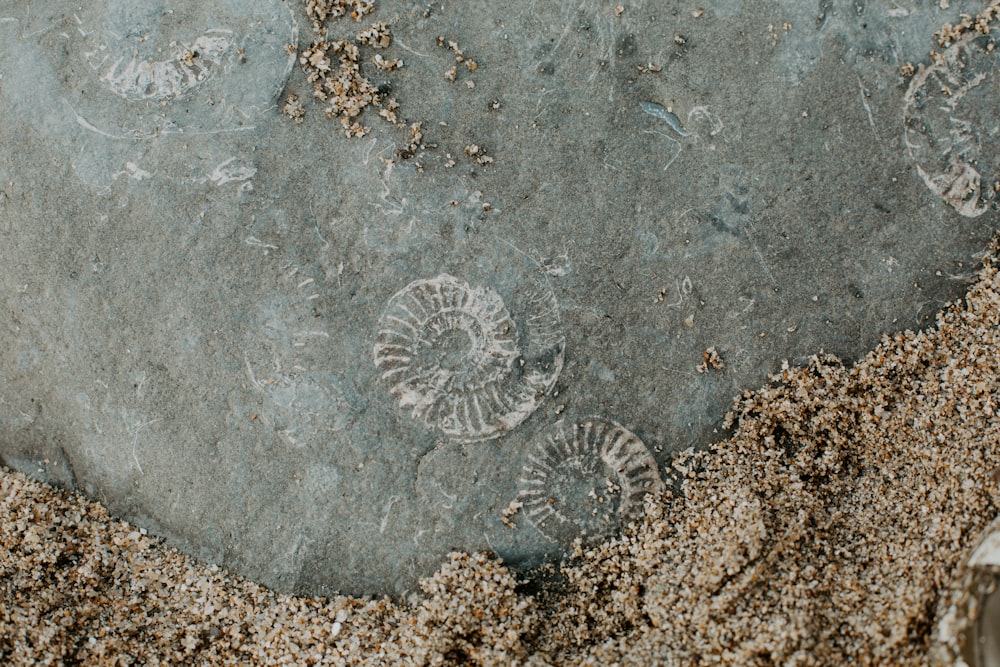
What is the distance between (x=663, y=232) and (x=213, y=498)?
5.31 feet

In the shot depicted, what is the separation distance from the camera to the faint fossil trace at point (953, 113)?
2.61 m

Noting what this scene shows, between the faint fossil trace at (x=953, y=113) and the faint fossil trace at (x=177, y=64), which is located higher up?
the faint fossil trace at (x=953, y=113)

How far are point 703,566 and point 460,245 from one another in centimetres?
117

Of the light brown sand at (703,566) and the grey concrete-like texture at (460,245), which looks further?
the grey concrete-like texture at (460,245)

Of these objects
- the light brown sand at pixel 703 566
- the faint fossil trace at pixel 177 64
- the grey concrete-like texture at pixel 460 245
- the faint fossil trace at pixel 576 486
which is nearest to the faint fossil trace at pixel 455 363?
the grey concrete-like texture at pixel 460 245

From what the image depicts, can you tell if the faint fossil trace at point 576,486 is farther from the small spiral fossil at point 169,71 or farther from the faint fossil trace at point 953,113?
the small spiral fossil at point 169,71

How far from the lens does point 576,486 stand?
254cm

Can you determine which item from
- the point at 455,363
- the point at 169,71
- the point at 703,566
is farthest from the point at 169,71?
the point at 703,566

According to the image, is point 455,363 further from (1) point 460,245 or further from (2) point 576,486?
(2) point 576,486

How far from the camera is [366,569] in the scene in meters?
2.57

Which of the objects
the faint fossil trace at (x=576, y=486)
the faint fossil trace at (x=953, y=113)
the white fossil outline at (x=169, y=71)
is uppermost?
the faint fossil trace at (x=953, y=113)

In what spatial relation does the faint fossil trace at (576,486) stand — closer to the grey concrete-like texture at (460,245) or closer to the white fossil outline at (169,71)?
the grey concrete-like texture at (460,245)

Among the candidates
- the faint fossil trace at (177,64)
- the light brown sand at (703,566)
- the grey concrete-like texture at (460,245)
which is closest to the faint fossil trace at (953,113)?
the grey concrete-like texture at (460,245)

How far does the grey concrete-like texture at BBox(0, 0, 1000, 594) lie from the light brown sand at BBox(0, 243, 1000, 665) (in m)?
0.09
